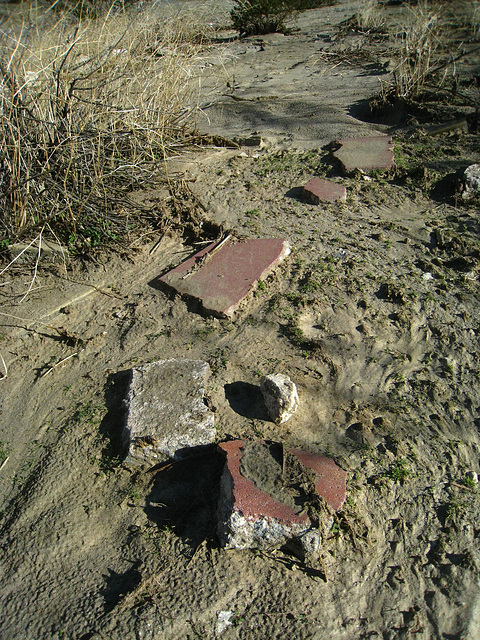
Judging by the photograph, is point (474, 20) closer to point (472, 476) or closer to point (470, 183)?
point (470, 183)

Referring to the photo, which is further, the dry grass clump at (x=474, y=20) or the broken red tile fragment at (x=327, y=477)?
the dry grass clump at (x=474, y=20)

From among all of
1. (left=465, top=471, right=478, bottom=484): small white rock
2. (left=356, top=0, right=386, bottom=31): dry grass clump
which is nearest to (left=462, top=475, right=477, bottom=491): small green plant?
(left=465, top=471, right=478, bottom=484): small white rock

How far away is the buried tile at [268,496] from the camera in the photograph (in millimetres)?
1766

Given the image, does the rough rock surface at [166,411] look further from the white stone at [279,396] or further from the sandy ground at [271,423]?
the white stone at [279,396]

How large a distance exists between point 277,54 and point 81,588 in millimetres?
6336

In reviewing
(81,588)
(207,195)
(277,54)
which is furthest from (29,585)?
(277,54)

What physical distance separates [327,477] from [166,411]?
685mm

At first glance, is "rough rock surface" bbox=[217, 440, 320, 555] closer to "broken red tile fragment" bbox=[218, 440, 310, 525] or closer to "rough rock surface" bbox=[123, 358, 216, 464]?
"broken red tile fragment" bbox=[218, 440, 310, 525]

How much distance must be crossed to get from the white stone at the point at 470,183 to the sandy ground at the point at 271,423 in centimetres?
9

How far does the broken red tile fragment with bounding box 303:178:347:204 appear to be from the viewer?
3471 millimetres

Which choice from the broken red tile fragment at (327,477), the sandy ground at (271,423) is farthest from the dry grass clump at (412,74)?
the broken red tile fragment at (327,477)

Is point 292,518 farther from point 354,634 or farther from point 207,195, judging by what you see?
point 207,195

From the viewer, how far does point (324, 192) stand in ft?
11.5

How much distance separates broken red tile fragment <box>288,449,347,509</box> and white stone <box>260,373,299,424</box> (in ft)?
0.58
